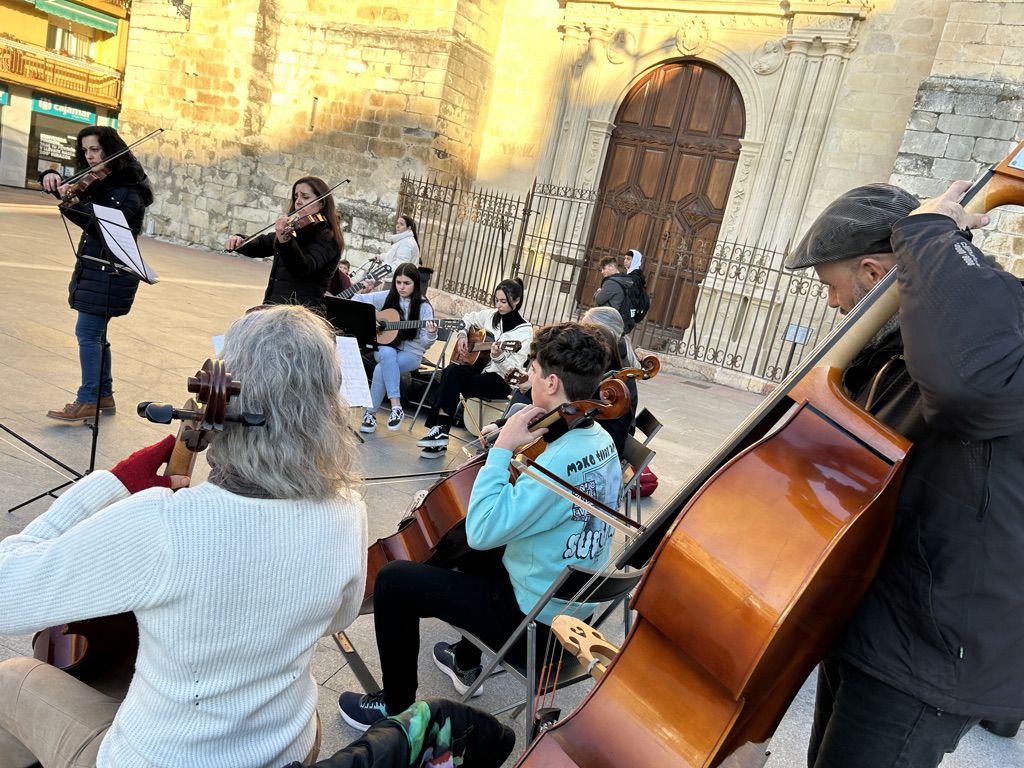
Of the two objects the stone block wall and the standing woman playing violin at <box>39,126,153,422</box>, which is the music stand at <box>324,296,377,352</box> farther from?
the stone block wall

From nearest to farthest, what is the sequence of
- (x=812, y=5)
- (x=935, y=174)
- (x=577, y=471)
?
(x=577, y=471) < (x=935, y=174) < (x=812, y=5)

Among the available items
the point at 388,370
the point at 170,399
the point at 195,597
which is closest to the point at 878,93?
the point at 388,370

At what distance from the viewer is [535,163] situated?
41.6ft

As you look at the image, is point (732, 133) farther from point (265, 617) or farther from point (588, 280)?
point (265, 617)

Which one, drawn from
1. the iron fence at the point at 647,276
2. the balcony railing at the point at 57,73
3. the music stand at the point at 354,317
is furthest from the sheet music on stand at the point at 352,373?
the balcony railing at the point at 57,73

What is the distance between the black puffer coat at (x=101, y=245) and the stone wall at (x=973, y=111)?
8.36 meters

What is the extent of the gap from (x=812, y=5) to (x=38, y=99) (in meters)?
20.1

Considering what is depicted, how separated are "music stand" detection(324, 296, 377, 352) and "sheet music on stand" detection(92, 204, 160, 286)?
4.61 feet

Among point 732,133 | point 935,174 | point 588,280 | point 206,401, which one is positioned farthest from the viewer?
point 588,280

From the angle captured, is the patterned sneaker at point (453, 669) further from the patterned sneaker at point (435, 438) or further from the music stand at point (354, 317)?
the music stand at point (354, 317)

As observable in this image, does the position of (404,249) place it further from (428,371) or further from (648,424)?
(648,424)

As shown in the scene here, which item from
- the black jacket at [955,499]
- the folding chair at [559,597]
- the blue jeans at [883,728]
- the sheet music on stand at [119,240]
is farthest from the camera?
the sheet music on stand at [119,240]

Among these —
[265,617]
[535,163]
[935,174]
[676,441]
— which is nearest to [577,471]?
[265,617]

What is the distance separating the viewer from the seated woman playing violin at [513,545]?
77.4 inches
